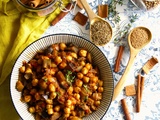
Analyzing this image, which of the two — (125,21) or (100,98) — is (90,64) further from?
(125,21)

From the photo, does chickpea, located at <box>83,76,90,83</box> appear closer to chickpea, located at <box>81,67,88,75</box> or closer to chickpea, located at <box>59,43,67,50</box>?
chickpea, located at <box>81,67,88,75</box>

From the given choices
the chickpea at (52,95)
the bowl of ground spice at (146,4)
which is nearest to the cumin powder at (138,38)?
the bowl of ground spice at (146,4)

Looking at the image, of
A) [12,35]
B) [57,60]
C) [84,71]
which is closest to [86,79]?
[84,71]

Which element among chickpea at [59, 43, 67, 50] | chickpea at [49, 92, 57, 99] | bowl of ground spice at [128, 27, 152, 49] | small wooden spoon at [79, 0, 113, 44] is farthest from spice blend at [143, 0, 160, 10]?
chickpea at [49, 92, 57, 99]

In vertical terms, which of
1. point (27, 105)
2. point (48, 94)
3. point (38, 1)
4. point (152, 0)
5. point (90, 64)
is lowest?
point (27, 105)

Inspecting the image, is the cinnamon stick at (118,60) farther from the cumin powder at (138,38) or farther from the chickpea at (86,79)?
the chickpea at (86,79)

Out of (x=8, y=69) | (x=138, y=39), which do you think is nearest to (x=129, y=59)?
(x=138, y=39)
